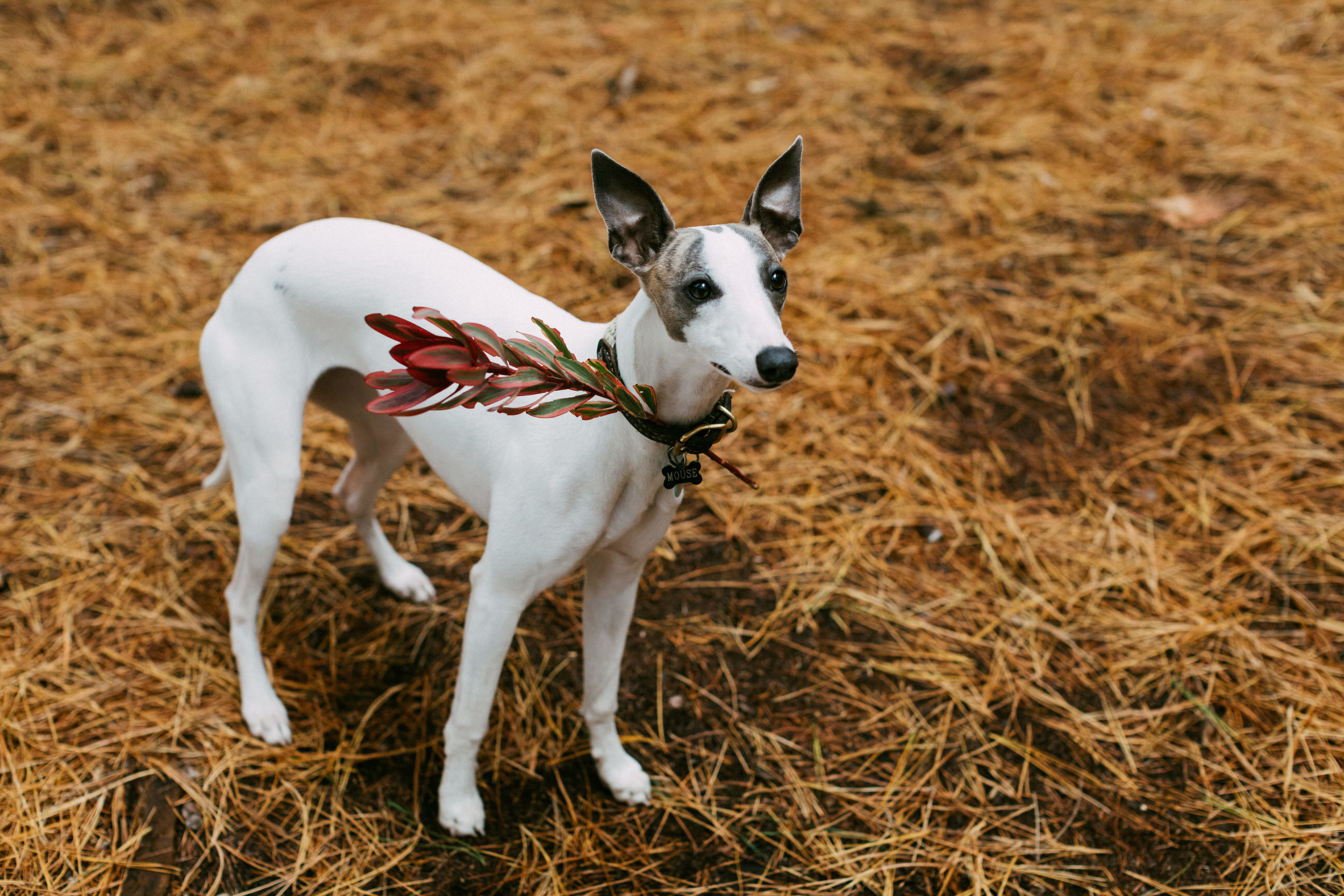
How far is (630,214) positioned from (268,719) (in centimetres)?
173

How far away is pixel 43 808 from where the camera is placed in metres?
2.20

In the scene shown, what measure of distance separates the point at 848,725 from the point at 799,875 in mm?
469

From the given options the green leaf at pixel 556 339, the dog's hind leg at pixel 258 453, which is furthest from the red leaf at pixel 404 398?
the dog's hind leg at pixel 258 453

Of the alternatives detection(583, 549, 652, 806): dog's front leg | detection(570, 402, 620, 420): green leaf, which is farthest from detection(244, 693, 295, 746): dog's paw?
detection(570, 402, 620, 420): green leaf

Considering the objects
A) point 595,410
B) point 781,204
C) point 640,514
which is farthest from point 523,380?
point 781,204

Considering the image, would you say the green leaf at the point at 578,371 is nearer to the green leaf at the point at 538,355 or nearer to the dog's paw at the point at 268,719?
the green leaf at the point at 538,355

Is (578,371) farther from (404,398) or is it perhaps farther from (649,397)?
(404,398)

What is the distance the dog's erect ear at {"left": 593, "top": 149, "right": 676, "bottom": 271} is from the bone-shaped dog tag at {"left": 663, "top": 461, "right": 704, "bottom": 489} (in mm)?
400

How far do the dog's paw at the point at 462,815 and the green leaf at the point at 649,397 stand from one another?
3.90 ft

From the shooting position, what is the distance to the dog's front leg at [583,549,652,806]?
2168mm

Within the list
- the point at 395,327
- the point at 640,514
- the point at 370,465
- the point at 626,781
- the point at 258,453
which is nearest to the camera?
the point at 395,327

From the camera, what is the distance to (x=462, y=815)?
2264 mm

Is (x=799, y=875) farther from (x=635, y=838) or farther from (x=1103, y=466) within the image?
(x=1103, y=466)

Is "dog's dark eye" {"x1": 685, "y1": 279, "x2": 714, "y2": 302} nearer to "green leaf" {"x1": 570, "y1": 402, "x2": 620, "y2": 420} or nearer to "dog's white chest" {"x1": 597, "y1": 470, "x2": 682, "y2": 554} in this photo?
"green leaf" {"x1": 570, "y1": 402, "x2": 620, "y2": 420}
